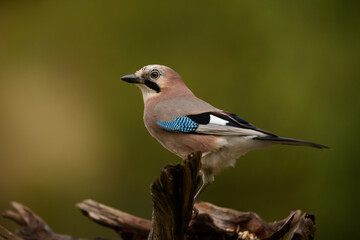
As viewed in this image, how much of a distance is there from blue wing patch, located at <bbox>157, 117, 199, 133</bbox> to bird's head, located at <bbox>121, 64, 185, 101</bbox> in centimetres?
46

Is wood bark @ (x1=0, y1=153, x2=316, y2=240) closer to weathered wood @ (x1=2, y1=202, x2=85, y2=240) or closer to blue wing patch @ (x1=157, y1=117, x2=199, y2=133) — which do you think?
weathered wood @ (x1=2, y1=202, x2=85, y2=240)

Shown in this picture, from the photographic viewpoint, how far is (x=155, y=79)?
3.54 meters

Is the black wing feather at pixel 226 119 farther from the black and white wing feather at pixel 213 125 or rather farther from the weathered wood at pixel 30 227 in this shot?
the weathered wood at pixel 30 227

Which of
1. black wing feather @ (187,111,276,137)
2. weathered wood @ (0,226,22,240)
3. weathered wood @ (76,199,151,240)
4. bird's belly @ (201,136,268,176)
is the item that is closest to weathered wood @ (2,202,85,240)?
weathered wood @ (76,199,151,240)

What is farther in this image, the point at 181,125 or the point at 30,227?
the point at 30,227

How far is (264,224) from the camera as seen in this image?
132 inches

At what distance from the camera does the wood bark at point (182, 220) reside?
8.04ft

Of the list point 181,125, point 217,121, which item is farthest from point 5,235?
point 217,121

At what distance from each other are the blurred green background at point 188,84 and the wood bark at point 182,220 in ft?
4.79

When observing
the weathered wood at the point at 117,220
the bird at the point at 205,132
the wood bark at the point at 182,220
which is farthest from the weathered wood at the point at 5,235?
the bird at the point at 205,132

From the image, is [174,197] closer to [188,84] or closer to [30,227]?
[30,227]

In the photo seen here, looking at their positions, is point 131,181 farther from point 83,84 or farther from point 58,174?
point 83,84

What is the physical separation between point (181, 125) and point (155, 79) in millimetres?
594

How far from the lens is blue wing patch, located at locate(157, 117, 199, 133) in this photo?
10.0 feet
